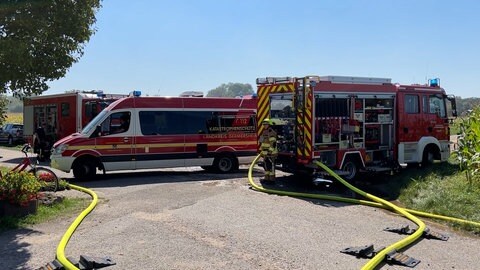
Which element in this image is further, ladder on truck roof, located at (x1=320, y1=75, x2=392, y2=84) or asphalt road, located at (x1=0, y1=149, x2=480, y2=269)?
ladder on truck roof, located at (x1=320, y1=75, x2=392, y2=84)

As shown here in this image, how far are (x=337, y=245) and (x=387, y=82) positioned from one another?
27.5ft

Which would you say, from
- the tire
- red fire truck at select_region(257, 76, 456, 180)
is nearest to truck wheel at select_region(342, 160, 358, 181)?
red fire truck at select_region(257, 76, 456, 180)

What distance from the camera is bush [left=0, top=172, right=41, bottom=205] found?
8328 mm

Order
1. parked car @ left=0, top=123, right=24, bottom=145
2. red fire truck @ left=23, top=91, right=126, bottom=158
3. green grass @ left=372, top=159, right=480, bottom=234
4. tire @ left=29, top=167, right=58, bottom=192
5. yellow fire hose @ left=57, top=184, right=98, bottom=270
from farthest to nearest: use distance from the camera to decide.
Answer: parked car @ left=0, top=123, right=24, bottom=145 < red fire truck @ left=23, top=91, right=126, bottom=158 < tire @ left=29, top=167, right=58, bottom=192 < green grass @ left=372, top=159, right=480, bottom=234 < yellow fire hose @ left=57, top=184, right=98, bottom=270

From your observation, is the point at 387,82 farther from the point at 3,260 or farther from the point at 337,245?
the point at 3,260

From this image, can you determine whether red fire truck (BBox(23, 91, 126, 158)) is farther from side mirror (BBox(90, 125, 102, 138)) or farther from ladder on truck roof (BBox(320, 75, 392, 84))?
ladder on truck roof (BBox(320, 75, 392, 84))

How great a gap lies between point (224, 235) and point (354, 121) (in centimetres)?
710

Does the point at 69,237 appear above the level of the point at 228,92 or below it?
below

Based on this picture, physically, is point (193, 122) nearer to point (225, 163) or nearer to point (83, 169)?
point (225, 163)

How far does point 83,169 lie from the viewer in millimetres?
14180

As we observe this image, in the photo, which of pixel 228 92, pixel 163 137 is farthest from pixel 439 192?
pixel 228 92

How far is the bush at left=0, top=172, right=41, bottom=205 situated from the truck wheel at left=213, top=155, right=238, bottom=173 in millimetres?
7725

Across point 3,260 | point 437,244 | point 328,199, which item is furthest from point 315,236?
point 3,260

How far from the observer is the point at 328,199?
426 inches
